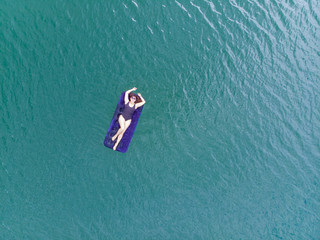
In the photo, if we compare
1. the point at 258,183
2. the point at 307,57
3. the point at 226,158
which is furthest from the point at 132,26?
the point at 258,183

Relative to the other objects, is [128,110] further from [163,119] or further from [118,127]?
[163,119]

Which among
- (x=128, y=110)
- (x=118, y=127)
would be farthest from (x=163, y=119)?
(x=118, y=127)

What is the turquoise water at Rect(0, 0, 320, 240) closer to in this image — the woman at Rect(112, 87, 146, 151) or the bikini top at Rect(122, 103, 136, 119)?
the woman at Rect(112, 87, 146, 151)

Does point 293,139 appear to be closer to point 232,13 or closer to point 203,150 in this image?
point 203,150

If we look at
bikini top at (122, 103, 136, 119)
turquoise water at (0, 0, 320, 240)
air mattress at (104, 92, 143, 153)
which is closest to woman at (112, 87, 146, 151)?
bikini top at (122, 103, 136, 119)

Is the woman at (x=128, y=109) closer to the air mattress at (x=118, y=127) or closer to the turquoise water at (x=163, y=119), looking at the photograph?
the air mattress at (x=118, y=127)
